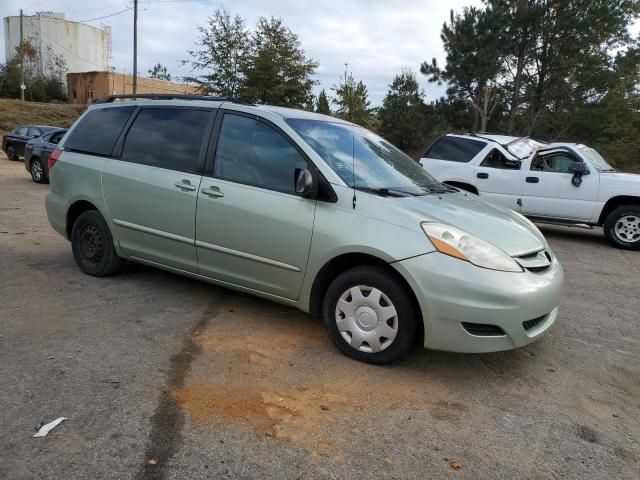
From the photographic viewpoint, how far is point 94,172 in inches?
200

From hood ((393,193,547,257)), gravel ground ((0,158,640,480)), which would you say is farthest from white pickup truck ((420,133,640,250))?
hood ((393,193,547,257))

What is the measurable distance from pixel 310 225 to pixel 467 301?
3.93 feet

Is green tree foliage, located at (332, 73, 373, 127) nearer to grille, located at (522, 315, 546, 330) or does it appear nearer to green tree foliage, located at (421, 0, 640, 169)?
green tree foliage, located at (421, 0, 640, 169)

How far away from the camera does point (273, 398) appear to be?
3.17 meters

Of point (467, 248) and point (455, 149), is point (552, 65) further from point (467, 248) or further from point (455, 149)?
point (467, 248)

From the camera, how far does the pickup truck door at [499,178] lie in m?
9.39

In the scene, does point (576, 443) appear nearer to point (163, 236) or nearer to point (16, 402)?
point (16, 402)

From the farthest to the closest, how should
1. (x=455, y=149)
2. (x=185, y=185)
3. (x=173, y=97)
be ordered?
(x=455, y=149) → (x=173, y=97) → (x=185, y=185)

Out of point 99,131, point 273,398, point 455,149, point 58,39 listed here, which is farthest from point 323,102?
point 58,39

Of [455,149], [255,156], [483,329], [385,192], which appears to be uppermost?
[455,149]

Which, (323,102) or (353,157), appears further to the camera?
(323,102)

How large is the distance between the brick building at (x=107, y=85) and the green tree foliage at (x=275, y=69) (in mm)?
20033

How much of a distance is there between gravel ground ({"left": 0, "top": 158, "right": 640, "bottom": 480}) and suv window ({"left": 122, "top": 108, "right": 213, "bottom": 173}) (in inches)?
49.2

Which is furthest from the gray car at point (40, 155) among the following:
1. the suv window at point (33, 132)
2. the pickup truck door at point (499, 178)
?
the pickup truck door at point (499, 178)
